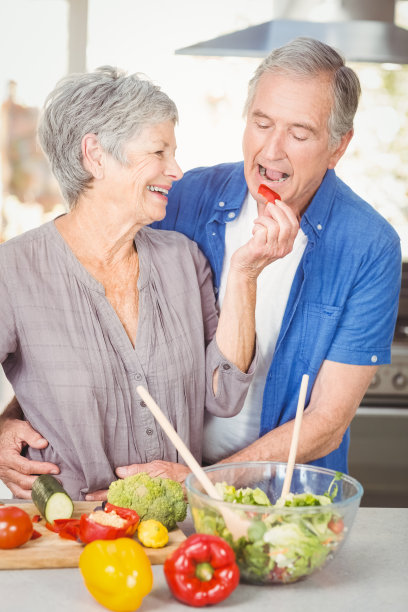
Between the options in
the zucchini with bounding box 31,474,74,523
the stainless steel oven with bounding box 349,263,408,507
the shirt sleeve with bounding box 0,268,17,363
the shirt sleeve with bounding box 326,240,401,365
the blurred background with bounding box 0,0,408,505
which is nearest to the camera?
the zucchini with bounding box 31,474,74,523

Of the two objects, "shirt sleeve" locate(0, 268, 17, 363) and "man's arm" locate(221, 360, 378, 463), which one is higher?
"shirt sleeve" locate(0, 268, 17, 363)

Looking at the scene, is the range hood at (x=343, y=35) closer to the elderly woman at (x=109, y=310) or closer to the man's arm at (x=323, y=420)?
the elderly woman at (x=109, y=310)

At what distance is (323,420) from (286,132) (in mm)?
696

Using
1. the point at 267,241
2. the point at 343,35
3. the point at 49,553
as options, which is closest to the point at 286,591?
the point at 49,553

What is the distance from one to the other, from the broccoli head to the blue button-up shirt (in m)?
0.64

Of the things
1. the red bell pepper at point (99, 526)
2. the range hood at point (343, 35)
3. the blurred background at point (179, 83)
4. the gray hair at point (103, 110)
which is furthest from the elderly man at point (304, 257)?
the blurred background at point (179, 83)

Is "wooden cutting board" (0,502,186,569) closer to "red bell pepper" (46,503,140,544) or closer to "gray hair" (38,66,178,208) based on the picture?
"red bell pepper" (46,503,140,544)

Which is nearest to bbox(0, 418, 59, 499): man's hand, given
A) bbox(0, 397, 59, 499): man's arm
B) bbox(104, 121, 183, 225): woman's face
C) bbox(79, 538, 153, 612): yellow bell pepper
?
bbox(0, 397, 59, 499): man's arm

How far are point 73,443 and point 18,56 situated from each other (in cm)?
261

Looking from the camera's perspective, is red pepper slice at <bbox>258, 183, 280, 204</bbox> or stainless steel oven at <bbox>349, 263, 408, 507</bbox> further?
stainless steel oven at <bbox>349, 263, 408, 507</bbox>

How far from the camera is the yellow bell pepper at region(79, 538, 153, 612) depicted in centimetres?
116

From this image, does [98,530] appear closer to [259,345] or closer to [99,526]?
[99,526]

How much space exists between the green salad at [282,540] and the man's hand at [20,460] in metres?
0.62

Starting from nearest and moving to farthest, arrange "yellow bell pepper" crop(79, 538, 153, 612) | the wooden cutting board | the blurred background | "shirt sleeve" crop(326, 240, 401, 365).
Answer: "yellow bell pepper" crop(79, 538, 153, 612) < the wooden cutting board < "shirt sleeve" crop(326, 240, 401, 365) < the blurred background
